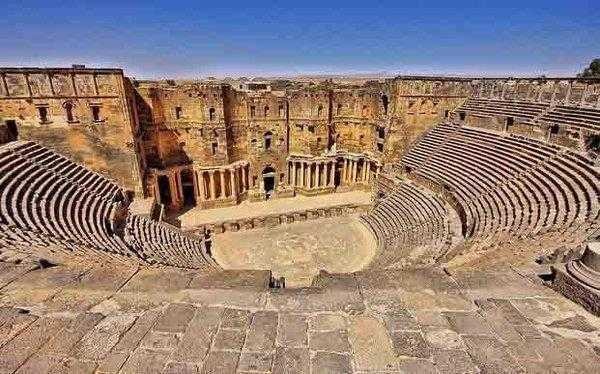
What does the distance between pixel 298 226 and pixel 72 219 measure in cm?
1262

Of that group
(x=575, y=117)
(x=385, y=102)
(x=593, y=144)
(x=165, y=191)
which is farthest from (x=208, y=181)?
(x=575, y=117)

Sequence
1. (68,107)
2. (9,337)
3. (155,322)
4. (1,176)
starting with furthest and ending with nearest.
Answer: (68,107), (1,176), (155,322), (9,337)

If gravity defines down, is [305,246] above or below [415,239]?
below

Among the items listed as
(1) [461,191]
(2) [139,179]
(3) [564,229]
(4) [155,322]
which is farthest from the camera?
(2) [139,179]

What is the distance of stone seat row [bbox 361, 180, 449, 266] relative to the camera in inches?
573

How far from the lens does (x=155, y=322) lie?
14.0 feet

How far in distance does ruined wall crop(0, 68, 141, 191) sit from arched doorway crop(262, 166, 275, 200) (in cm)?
988

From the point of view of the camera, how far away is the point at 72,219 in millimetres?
14320

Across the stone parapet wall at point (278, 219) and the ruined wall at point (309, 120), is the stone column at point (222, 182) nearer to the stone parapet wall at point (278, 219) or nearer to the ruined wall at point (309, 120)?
the stone parapet wall at point (278, 219)

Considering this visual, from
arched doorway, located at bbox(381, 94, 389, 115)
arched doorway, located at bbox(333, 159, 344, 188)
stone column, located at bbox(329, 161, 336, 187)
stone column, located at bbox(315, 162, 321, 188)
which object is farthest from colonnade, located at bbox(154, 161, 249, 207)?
arched doorway, located at bbox(381, 94, 389, 115)

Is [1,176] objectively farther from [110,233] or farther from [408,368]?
[408,368]

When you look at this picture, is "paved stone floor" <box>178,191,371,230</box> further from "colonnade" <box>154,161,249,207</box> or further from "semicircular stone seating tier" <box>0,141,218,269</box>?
"semicircular stone seating tier" <box>0,141,218,269</box>

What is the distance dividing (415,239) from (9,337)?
1518 cm

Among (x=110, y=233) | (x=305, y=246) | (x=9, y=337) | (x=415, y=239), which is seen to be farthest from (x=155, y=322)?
(x=305, y=246)
